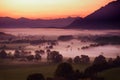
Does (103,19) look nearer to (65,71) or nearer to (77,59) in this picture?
(77,59)

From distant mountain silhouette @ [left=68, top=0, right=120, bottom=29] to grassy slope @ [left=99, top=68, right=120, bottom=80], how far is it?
1.09 feet

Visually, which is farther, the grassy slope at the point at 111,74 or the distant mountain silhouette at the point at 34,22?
the distant mountain silhouette at the point at 34,22

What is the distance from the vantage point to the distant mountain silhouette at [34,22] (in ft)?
5.90

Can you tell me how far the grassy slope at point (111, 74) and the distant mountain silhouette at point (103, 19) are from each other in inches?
13.1

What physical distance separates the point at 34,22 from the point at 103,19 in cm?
54

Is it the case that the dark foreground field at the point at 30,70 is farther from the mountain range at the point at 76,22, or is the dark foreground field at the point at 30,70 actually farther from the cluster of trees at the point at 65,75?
the mountain range at the point at 76,22

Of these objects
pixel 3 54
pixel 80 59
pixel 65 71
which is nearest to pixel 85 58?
pixel 80 59

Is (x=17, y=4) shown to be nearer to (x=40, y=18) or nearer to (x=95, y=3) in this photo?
(x=40, y=18)

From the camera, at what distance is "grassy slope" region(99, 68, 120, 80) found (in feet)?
5.55

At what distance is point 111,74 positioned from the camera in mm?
1704

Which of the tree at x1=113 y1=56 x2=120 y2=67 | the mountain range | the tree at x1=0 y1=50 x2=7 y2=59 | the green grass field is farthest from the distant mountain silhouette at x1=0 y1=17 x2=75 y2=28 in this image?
the tree at x1=113 y1=56 x2=120 y2=67

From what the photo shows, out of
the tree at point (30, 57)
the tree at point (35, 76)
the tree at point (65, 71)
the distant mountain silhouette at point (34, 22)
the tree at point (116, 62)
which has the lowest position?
the tree at point (35, 76)

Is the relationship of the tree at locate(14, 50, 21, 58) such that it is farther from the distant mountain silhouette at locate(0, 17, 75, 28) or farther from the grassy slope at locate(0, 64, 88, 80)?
the distant mountain silhouette at locate(0, 17, 75, 28)

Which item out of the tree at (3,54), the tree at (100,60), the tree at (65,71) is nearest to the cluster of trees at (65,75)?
the tree at (65,71)
